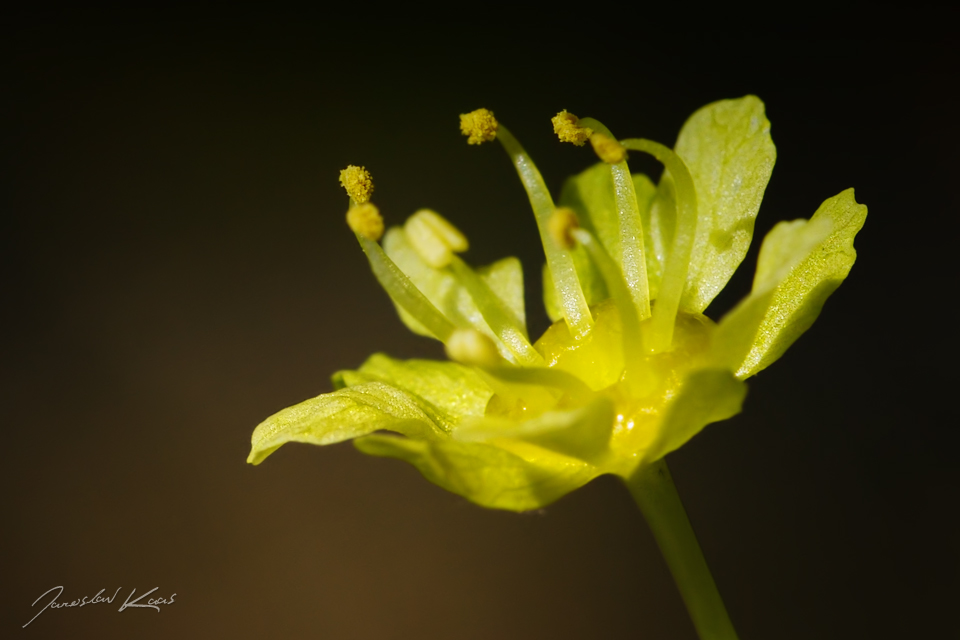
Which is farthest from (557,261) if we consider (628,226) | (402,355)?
(402,355)

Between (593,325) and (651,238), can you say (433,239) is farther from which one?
(651,238)

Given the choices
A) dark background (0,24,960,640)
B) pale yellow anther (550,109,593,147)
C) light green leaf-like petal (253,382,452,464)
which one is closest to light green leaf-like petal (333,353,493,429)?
light green leaf-like petal (253,382,452,464)

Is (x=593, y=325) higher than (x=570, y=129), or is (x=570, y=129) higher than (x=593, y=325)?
(x=570, y=129)

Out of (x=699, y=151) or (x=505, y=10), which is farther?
(x=505, y=10)

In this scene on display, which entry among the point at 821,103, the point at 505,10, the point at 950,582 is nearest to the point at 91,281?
the point at 505,10

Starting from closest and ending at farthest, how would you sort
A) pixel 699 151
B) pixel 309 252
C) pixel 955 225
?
pixel 699 151, pixel 955 225, pixel 309 252

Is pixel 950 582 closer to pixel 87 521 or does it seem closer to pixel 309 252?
pixel 309 252

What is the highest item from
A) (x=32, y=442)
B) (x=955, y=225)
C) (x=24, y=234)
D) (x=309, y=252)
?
(x=24, y=234)
